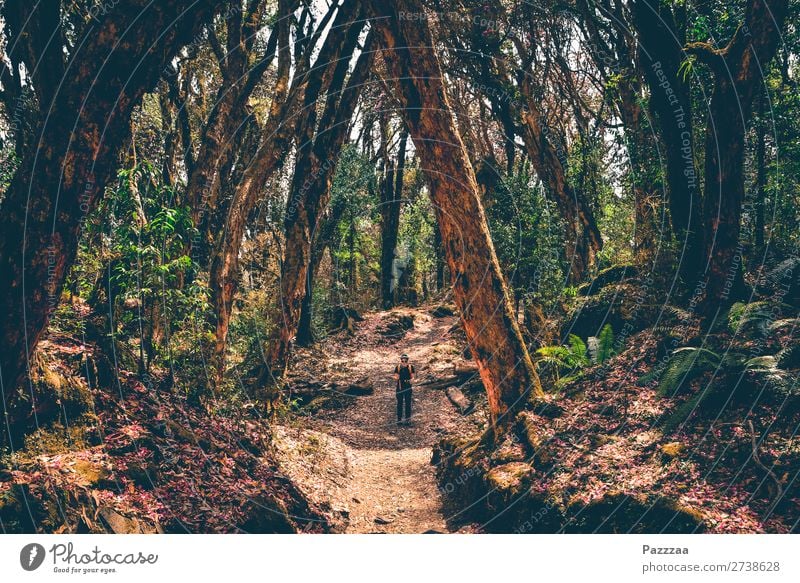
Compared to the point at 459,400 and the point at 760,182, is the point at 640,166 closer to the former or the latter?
the point at 760,182

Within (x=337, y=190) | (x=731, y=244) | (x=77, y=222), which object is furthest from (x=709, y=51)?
(x=337, y=190)

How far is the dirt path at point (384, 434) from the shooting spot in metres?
8.09

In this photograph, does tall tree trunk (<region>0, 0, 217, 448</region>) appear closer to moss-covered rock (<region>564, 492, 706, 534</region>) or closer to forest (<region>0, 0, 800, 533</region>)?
forest (<region>0, 0, 800, 533</region>)

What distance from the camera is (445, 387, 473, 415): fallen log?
13.7 m

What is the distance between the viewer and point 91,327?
6602mm

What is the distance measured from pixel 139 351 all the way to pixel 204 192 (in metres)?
4.12

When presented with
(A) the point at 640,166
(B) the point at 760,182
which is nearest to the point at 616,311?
(A) the point at 640,166

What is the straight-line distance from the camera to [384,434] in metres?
13.2

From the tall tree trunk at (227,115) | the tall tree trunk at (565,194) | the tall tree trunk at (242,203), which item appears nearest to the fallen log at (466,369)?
the tall tree trunk at (565,194)

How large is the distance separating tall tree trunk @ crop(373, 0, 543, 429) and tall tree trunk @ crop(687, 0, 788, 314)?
294 centimetres

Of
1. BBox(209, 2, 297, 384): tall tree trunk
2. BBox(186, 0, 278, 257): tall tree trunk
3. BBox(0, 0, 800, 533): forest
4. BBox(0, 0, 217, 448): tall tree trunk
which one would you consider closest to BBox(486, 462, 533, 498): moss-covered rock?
BBox(0, 0, 800, 533): forest

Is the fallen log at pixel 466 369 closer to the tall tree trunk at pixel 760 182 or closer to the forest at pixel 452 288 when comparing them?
the forest at pixel 452 288

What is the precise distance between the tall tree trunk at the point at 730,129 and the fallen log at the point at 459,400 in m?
7.33

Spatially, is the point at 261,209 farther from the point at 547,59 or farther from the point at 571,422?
the point at 571,422
